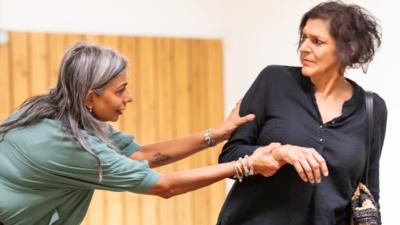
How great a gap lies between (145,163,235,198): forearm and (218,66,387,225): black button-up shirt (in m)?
0.07

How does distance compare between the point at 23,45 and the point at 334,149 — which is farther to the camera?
the point at 23,45

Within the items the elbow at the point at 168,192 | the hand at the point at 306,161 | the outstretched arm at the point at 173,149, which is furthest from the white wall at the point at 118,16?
the hand at the point at 306,161

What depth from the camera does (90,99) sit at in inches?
75.0

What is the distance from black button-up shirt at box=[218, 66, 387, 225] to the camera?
183 centimetres

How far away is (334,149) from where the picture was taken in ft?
6.04

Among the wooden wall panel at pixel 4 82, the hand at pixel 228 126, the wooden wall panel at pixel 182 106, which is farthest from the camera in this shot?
the wooden wall panel at pixel 182 106

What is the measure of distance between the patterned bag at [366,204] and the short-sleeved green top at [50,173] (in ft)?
2.18

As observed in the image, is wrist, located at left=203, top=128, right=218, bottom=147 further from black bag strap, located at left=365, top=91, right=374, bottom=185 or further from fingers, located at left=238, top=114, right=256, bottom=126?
black bag strap, located at left=365, top=91, right=374, bottom=185

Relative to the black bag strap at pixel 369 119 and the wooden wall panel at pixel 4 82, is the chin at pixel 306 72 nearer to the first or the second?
the black bag strap at pixel 369 119

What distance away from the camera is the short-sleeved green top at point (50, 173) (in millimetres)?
1771

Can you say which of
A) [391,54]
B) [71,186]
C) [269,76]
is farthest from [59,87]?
[391,54]

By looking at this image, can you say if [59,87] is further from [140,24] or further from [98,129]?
[140,24]

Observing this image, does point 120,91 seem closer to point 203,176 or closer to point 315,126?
point 203,176

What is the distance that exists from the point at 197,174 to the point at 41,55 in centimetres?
240
